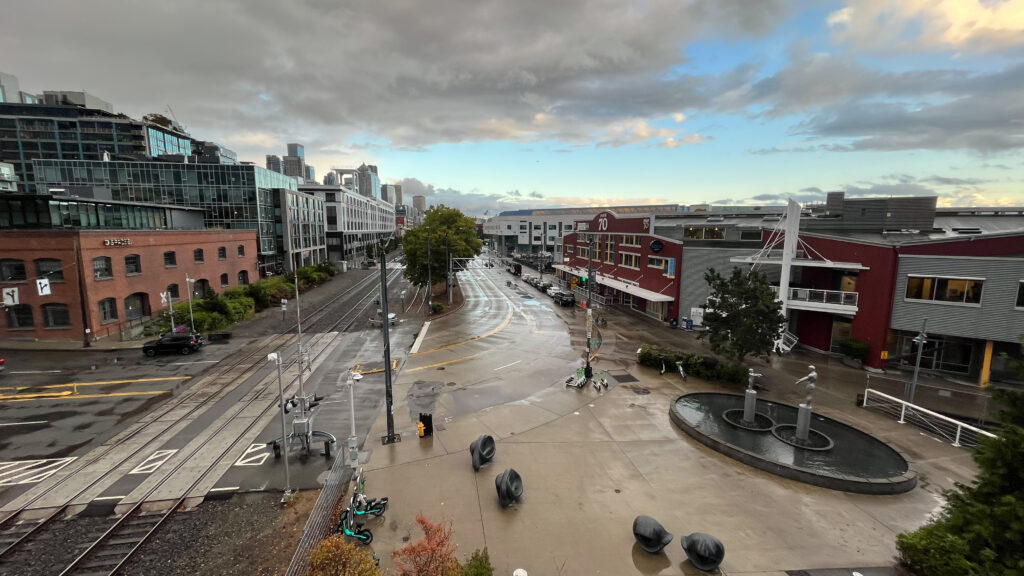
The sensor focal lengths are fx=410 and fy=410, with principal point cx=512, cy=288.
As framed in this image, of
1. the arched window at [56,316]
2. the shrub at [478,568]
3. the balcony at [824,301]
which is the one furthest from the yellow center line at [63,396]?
the balcony at [824,301]

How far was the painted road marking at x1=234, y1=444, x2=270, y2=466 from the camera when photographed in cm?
1462

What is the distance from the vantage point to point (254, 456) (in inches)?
594

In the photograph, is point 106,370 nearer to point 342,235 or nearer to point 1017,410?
point 1017,410

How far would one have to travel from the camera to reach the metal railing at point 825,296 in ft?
83.8

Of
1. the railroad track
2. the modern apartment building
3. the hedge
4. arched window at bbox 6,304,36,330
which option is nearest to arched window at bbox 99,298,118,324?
arched window at bbox 6,304,36,330

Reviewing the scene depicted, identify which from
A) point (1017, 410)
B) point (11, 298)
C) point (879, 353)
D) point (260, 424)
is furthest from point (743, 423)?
point (11, 298)

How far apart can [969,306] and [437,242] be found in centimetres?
4490

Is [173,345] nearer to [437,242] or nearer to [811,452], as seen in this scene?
[437,242]

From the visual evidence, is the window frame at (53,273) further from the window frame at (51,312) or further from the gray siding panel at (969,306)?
the gray siding panel at (969,306)

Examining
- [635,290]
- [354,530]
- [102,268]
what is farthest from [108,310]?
[635,290]

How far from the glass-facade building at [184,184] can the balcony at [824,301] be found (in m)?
65.1

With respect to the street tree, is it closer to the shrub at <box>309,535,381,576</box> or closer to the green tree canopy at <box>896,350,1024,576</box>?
the green tree canopy at <box>896,350,1024,576</box>

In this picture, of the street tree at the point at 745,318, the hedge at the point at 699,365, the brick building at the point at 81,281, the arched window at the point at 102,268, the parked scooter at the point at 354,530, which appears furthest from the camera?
the arched window at the point at 102,268

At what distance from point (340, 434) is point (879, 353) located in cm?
2988
